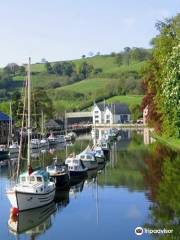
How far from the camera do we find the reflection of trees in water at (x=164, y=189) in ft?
112

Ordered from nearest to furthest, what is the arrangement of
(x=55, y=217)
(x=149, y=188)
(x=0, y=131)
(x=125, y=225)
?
(x=125, y=225) < (x=55, y=217) < (x=149, y=188) < (x=0, y=131)

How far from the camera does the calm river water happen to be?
33.6 meters

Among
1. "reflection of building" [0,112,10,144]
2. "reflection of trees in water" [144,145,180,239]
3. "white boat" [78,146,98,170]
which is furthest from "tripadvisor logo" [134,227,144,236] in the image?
"reflection of building" [0,112,10,144]

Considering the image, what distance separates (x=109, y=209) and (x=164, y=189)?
7497 millimetres

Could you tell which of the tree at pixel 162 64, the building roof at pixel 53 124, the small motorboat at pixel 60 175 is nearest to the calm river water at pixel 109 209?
the small motorboat at pixel 60 175

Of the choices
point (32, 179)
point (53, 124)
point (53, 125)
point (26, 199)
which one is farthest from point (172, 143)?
point (53, 124)

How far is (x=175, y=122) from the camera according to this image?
6725cm

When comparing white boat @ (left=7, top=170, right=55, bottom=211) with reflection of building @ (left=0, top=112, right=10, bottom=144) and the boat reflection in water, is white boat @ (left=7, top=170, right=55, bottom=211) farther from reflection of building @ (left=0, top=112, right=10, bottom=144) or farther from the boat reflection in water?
reflection of building @ (left=0, top=112, right=10, bottom=144)

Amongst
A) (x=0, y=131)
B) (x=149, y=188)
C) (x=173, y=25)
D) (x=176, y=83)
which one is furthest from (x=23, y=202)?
(x=0, y=131)

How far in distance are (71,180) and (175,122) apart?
1813cm

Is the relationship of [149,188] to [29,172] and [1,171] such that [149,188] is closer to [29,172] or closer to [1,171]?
[29,172]

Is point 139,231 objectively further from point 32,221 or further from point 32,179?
point 32,179

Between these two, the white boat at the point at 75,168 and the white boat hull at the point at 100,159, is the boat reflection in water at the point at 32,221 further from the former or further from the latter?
the white boat hull at the point at 100,159

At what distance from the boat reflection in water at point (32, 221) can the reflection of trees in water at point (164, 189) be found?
24.1 feet
